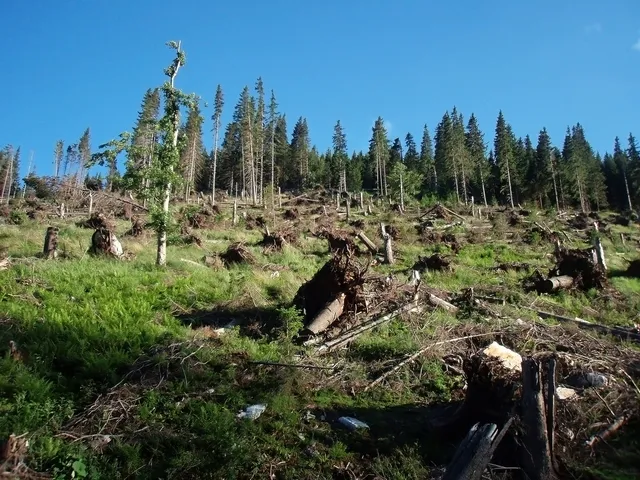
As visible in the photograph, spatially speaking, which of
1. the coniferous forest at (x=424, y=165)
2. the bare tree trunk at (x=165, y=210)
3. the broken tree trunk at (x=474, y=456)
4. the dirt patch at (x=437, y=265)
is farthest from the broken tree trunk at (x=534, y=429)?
the coniferous forest at (x=424, y=165)

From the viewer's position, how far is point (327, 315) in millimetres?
8305

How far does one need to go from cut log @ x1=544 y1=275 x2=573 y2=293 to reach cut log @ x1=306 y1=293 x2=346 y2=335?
7383 millimetres

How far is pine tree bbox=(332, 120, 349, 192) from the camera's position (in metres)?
68.5

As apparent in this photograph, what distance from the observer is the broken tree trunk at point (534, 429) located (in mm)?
4113

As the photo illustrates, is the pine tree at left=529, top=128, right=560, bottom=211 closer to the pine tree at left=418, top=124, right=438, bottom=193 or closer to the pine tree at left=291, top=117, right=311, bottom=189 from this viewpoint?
the pine tree at left=418, top=124, right=438, bottom=193

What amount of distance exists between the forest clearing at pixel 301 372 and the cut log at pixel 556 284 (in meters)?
0.06

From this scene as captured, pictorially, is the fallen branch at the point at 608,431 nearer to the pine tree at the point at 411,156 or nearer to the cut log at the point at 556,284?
the cut log at the point at 556,284

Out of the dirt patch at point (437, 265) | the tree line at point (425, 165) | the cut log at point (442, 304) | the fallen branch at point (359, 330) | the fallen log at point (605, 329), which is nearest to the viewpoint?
the fallen branch at point (359, 330)

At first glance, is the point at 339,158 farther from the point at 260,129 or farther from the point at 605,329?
the point at 605,329

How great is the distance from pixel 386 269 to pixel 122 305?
9893 mm

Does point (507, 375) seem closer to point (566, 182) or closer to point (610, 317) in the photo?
point (610, 317)

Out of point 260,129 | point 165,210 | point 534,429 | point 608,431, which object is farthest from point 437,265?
point 260,129

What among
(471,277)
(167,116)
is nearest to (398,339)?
(471,277)

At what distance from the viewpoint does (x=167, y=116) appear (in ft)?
48.9
